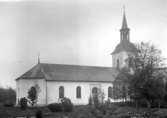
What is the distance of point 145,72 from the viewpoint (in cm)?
3169

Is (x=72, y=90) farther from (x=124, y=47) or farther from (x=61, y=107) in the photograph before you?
(x=124, y=47)

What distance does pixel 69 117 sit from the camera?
24.5 meters

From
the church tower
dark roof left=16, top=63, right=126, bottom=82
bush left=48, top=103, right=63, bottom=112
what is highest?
the church tower

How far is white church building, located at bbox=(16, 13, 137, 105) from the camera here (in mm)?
39509

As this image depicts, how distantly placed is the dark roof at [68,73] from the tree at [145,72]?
799 cm

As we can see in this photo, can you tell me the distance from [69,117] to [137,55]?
13979mm

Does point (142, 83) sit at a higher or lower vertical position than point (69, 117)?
higher

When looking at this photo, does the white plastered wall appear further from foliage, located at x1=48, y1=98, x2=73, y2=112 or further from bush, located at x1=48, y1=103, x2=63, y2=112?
bush, located at x1=48, y1=103, x2=63, y2=112

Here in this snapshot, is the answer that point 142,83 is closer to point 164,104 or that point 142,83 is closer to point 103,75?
point 164,104

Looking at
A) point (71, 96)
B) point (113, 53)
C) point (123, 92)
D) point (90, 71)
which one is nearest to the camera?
point (123, 92)

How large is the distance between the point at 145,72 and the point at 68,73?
52.3 feet

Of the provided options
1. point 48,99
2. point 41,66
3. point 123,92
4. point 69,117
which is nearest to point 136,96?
point 123,92

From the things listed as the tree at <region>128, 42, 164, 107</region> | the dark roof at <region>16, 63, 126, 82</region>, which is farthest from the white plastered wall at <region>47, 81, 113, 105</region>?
the tree at <region>128, 42, 164, 107</region>

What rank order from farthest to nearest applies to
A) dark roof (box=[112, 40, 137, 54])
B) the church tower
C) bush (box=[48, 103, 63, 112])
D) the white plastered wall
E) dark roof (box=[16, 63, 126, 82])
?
the church tower
dark roof (box=[112, 40, 137, 54])
dark roof (box=[16, 63, 126, 82])
the white plastered wall
bush (box=[48, 103, 63, 112])
